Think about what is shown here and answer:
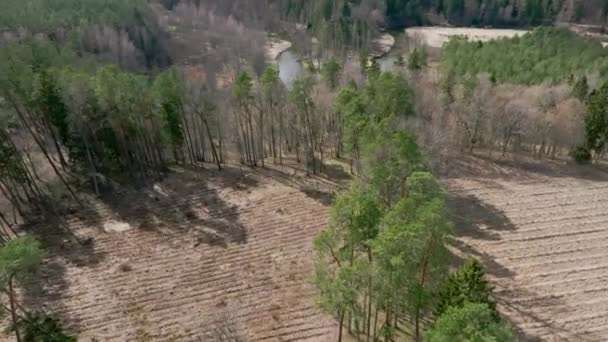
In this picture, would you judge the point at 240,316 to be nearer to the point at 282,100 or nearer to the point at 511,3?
the point at 282,100

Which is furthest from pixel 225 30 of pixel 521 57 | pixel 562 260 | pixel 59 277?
pixel 562 260

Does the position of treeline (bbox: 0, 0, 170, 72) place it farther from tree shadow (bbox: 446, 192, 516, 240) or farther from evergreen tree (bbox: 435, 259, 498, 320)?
evergreen tree (bbox: 435, 259, 498, 320)

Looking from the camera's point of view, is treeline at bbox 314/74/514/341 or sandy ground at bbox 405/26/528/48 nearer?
treeline at bbox 314/74/514/341

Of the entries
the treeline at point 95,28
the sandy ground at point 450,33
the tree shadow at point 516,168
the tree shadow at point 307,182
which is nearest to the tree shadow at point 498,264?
the tree shadow at point 516,168

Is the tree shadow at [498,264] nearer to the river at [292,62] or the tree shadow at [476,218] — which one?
the tree shadow at [476,218]

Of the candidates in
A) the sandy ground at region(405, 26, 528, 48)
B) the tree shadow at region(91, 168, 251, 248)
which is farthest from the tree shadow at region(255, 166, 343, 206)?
the sandy ground at region(405, 26, 528, 48)

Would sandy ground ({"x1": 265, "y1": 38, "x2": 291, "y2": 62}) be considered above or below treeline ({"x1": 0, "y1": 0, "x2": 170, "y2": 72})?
below
